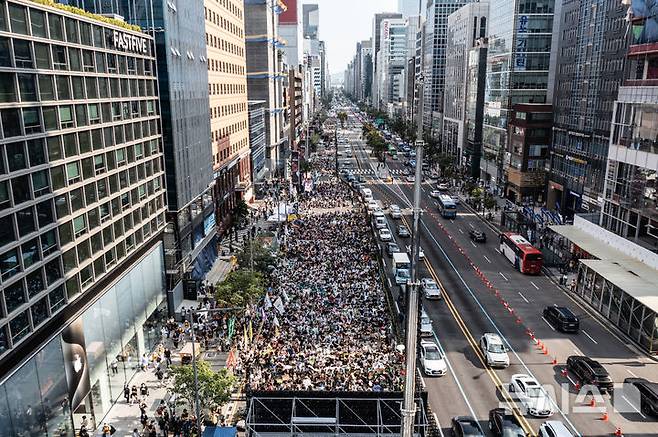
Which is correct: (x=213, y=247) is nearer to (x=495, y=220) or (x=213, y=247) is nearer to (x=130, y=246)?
(x=130, y=246)

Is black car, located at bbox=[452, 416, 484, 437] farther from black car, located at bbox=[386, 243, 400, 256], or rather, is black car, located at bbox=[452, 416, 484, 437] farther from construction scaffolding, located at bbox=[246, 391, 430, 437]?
black car, located at bbox=[386, 243, 400, 256]

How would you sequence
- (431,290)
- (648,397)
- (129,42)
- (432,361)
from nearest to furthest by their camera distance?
(648,397) → (432,361) → (129,42) → (431,290)

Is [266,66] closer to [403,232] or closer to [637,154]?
[403,232]

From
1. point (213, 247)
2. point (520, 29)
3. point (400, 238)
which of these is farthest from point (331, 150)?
point (213, 247)

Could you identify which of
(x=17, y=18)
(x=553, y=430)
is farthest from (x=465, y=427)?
(x=17, y=18)

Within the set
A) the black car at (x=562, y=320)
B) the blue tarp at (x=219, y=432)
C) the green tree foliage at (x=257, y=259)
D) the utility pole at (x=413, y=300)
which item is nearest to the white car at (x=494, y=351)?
the black car at (x=562, y=320)

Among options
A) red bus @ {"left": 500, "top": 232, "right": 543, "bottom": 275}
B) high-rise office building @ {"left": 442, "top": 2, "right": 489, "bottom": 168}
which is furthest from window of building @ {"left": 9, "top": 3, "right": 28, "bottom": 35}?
high-rise office building @ {"left": 442, "top": 2, "right": 489, "bottom": 168}
